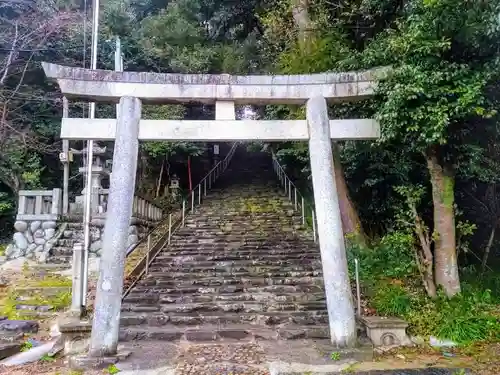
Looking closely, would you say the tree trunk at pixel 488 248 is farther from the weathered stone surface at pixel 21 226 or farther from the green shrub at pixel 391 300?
the weathered stone surface at pixel 21 226

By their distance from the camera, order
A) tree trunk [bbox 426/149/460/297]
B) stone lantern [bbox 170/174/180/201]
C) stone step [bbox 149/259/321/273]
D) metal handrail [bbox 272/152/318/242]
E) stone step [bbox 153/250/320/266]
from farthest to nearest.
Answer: stone lantern [bbox 170/174/180/201] < metal handrail [bbox 272/152/318/242] < stone step [bbox 153/250/320/266] < stone step [bbox 149/259/321/273] < tree trunk [bbox 426/149/460/297]

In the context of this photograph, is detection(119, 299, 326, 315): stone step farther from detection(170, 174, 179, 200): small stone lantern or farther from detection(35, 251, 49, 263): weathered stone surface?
detection(170, 174, 179, 200): small stone lantern

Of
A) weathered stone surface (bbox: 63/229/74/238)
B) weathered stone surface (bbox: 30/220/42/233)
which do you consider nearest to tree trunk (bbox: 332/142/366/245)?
weathered stone surface (bbox: 63/229/74/238)

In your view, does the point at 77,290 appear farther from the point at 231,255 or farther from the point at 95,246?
the point at 95,246

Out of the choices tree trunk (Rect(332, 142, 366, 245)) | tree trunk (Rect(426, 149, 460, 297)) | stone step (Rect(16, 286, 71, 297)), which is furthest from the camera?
tree trunk (Rect(332, 142, 366, 245))

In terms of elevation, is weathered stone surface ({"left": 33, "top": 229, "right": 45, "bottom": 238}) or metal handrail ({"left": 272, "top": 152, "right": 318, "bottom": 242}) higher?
metal handrail ({"left": 272, "top": 152, "right": 318, "bottom": 242})

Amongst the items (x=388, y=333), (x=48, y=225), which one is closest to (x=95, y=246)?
(x=48, y=225)

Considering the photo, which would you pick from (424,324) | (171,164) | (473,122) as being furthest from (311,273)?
(171,164)

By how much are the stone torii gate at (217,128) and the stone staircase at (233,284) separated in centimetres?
117

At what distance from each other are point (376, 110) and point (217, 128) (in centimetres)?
294

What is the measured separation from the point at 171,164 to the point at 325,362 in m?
13.0

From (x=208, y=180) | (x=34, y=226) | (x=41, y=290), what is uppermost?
(x=208, y=180)

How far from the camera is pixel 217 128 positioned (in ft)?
21.3

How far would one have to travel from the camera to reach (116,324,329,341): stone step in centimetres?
634
